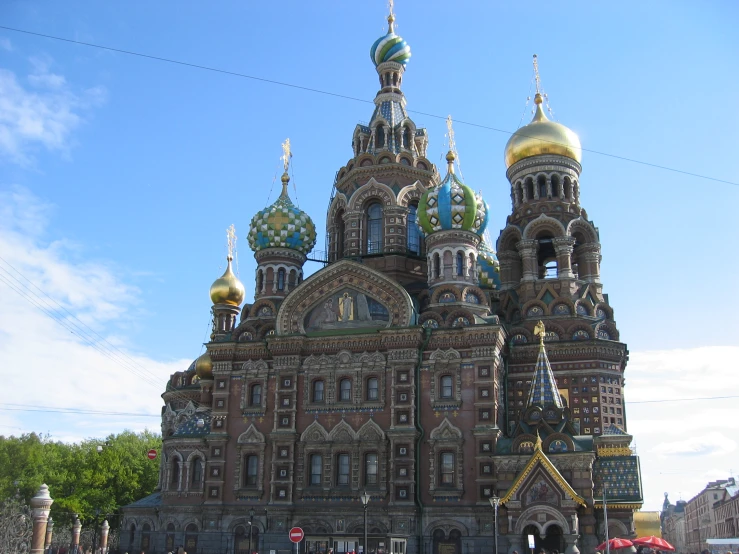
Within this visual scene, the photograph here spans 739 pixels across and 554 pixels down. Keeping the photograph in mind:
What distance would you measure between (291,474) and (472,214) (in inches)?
472

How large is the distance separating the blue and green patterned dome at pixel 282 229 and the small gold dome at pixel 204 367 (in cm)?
702

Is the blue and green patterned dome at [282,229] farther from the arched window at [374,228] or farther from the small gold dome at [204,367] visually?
the small gold dome at [204,367]

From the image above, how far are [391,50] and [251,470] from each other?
71.0 ft

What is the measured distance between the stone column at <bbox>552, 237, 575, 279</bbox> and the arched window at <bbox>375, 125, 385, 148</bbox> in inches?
373

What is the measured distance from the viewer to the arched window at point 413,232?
35.2m

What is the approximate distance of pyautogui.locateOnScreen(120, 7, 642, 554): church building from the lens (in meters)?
26.8

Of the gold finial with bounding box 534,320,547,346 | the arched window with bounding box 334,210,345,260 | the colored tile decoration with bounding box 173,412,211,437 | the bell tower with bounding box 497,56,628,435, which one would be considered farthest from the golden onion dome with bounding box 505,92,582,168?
the colored tile decoration with bounding box 173,412,211,437

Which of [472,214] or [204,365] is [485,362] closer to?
[472,214]

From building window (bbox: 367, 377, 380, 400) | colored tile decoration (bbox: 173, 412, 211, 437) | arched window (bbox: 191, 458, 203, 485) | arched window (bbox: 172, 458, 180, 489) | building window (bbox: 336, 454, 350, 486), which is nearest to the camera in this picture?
building window (bbox: 336, 454, 350, 486)

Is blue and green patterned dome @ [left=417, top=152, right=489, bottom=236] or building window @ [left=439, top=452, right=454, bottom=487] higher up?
blue and green patterned dome @ [left=417, top=152, right=489, bottom=236]

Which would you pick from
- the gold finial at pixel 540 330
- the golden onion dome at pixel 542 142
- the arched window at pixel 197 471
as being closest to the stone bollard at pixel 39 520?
the arched window at pixel 197 471

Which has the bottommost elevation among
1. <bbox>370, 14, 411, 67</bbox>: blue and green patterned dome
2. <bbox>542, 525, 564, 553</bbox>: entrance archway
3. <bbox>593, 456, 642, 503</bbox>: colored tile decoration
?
<bbox>542, 525, 564, 553</bbox>: entrance archway

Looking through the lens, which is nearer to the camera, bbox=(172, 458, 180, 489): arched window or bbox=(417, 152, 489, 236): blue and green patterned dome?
bbox=(417, 152, 489, 236): blue and green patterned dome

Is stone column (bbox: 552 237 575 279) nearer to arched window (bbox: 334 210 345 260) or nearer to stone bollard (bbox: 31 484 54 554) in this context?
arched window (bbox: 334 210 345 260)
